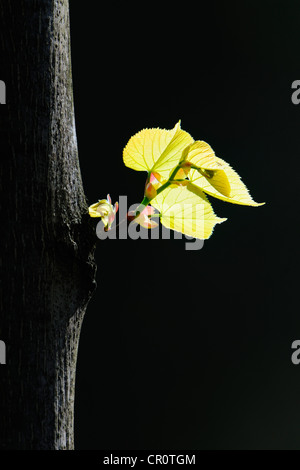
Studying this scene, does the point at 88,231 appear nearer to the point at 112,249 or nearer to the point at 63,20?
the point at 63,20

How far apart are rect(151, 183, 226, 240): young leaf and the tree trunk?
0.07 meters

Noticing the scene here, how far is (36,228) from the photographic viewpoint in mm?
253

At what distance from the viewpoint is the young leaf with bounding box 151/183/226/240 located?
12.4 inches

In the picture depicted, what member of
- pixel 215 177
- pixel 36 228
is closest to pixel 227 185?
pixel 215 177

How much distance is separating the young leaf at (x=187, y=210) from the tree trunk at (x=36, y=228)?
0.07 m

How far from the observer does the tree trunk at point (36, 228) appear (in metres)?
0.25

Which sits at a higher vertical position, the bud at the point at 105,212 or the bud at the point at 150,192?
the bud at the point at 150,192

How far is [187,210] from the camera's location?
0.32 metres

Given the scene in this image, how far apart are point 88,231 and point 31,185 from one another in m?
0.05

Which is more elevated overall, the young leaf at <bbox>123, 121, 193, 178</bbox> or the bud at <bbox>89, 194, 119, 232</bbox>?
the young leaf at <bbox>123, 121, 193, 178</bbox>

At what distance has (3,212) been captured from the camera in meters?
0.25

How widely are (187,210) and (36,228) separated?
101 millimetres

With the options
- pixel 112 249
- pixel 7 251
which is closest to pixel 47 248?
pixel 7 251

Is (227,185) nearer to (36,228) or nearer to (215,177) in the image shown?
(215,177)
